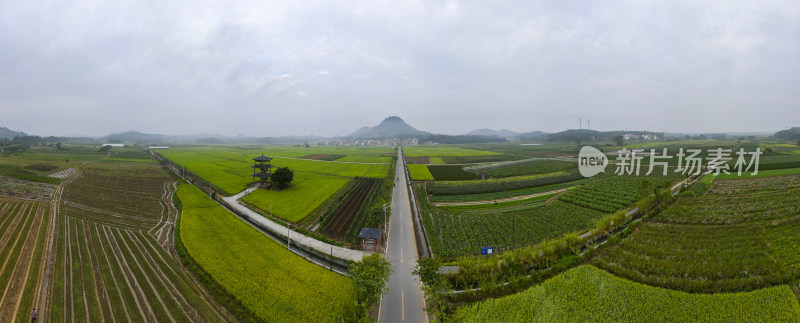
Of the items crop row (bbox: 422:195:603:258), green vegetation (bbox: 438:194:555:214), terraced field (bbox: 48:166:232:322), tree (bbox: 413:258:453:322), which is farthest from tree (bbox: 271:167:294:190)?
tree (bbox: 413:258:453:322)

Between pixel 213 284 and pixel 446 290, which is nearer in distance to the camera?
pixel 446 290

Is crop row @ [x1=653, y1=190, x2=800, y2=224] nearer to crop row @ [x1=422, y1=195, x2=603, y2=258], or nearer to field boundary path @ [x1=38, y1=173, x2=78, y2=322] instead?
crop row @ [x1=422, y1=195, x2=603, y2=258]

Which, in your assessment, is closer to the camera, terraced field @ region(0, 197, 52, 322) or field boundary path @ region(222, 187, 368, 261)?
terraced field @ region(0, 197, 52, 322)

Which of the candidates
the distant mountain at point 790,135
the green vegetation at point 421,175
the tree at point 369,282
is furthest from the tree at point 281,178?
the distant mountain at point 790,135

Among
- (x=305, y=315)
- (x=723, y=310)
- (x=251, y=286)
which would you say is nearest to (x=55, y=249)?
(x=251, y=286)

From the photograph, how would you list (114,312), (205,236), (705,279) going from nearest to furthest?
(114,312) < (705,279) < (205,236)

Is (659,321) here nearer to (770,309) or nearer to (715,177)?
(770,309)

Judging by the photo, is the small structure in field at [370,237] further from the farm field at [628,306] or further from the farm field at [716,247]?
the farm field at [716,247]
